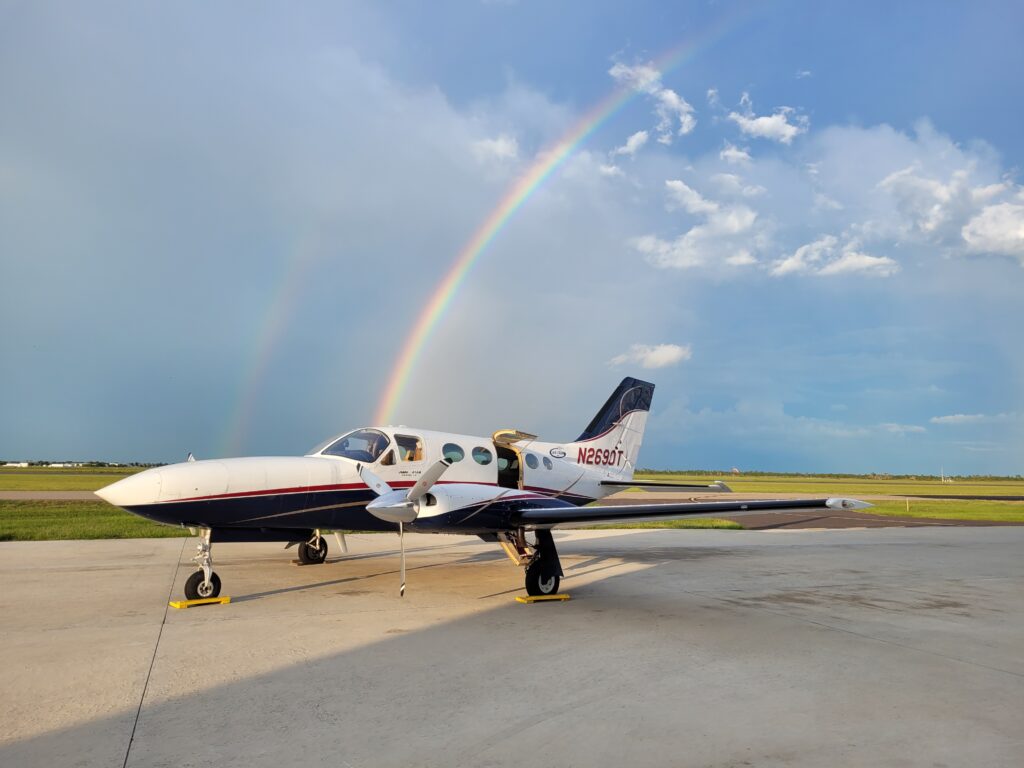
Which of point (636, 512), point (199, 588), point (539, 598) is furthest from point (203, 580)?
point (636, 512)

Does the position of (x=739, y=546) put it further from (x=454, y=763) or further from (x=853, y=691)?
(x=454, y=763)

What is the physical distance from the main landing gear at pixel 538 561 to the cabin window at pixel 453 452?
1.61m

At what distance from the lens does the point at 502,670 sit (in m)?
6.71

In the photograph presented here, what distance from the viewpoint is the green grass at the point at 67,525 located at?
60.7ft

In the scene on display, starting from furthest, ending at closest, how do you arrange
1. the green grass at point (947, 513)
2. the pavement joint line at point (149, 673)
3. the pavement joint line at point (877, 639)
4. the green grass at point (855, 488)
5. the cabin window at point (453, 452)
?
the green grass at point (855, 488)
the green grass at point (947, 513)
the cabin window at point (453, 452)
the pavement joint line at point (877, 639)
the pavement joint line at point (149, 673)

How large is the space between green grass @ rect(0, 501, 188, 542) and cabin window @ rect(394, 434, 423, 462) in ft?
32.2

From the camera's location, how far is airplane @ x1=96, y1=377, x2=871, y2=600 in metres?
9.57

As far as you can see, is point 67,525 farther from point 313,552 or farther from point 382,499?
point 382,499

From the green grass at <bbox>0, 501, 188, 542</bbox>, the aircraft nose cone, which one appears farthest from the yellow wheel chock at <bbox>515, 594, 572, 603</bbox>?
the green grass at <bbox>0, 501, 188, 542</bbox>

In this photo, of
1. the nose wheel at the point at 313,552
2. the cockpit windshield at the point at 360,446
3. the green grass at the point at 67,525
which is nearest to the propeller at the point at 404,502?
the cockpit windshield at the point at 360,446

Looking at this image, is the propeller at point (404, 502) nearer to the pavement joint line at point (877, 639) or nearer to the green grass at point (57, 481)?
the pavement joint line at point (877, 639)

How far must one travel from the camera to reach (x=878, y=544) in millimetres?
19969

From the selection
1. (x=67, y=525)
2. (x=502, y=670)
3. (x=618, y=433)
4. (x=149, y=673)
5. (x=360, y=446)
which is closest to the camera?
(x=149, y=673)

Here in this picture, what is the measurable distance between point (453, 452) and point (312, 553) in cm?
452
